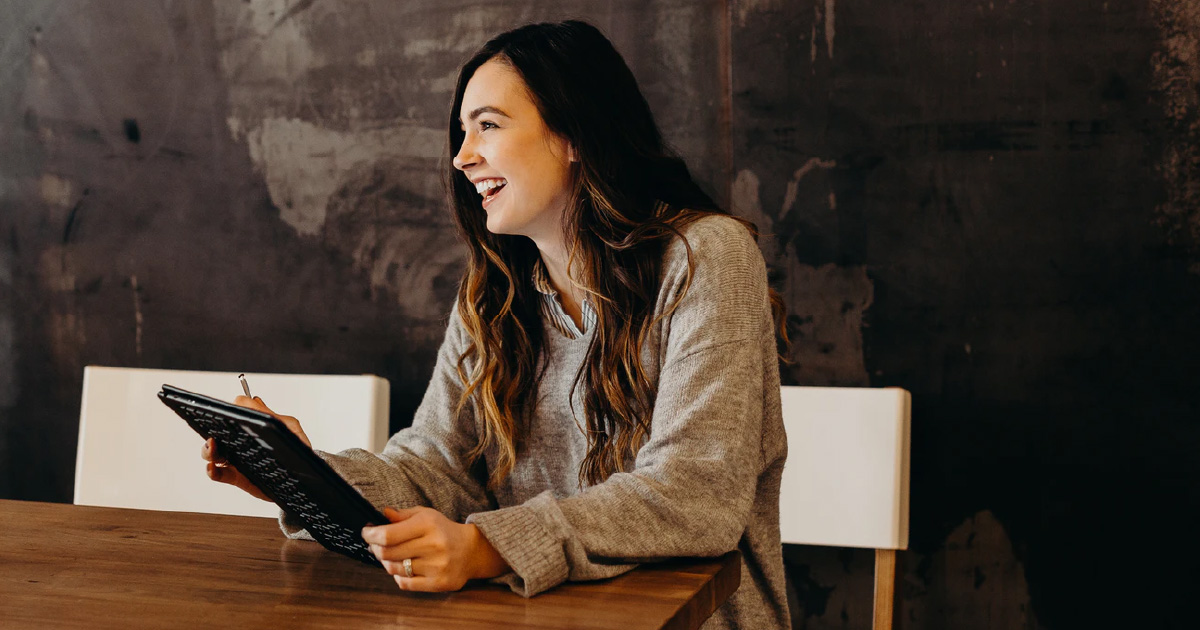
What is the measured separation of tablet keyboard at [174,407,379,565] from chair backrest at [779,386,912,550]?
104 cm

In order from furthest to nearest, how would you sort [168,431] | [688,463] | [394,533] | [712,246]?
1. [168,431]
2. [712,246]
3. [688,463]
4. [394,533]

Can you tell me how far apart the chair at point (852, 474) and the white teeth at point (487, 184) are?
2.51ft

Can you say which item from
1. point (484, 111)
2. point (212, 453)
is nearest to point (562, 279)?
point (484, 111)

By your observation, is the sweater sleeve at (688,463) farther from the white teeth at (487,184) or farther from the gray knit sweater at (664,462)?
the white teeth at (487,184)

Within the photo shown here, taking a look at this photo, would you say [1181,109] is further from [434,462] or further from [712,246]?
[434,462]

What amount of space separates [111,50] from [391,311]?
101 cm

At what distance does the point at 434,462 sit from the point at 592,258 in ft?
1.16

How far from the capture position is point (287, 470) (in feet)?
2.98

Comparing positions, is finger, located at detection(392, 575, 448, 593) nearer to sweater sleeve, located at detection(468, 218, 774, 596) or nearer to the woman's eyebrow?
sweater sleeve, located at detection(468, 218, 774, 596)

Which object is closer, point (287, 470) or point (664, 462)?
point (287, 470)

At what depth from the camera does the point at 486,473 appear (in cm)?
140

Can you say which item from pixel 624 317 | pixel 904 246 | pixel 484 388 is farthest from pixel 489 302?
pixel 904 246

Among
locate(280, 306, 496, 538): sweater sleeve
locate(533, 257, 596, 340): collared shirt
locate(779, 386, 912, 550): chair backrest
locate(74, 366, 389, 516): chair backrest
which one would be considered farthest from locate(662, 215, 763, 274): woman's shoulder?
locate(74, 366, 389, 516): chair backrest

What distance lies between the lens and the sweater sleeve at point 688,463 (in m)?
0.93
